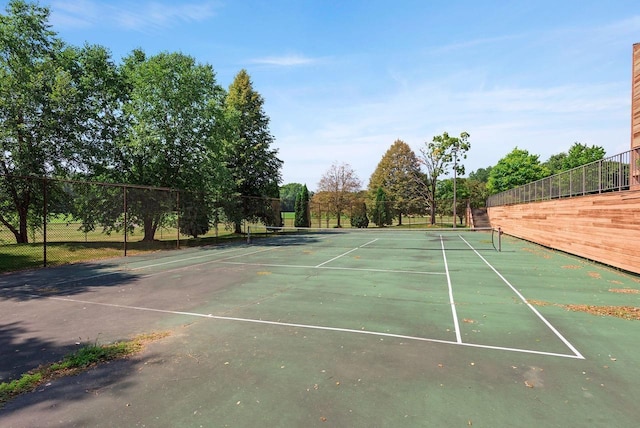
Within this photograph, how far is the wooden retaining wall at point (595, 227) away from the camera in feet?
35.6

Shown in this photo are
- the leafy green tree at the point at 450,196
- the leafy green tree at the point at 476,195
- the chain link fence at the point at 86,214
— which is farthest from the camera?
the leafy green tree at the point at 476,195

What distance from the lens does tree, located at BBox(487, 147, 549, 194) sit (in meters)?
59.2

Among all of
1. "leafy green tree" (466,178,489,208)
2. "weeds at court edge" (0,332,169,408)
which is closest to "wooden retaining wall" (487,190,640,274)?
"weeds at court edge" (0,332,169,408)

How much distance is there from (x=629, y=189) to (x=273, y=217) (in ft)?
93.5

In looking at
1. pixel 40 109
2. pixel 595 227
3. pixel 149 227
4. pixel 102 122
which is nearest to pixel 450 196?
pixel 595 227

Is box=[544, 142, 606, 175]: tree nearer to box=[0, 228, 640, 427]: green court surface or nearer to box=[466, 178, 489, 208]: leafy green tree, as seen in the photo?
box=[466, 178, 489, 208]: leafy green tree

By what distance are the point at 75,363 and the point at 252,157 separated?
31.7 metres

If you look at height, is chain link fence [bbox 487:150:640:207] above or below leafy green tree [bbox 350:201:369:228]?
above

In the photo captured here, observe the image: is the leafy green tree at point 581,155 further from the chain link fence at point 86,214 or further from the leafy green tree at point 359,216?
the chain link fence at point 86,214

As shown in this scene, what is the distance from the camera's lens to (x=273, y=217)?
35.8 meters

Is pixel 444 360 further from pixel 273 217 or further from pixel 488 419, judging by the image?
pixel 273 217

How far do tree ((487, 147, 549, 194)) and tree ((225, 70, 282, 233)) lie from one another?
4355 cm

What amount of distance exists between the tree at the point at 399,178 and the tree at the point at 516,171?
56.5 feet

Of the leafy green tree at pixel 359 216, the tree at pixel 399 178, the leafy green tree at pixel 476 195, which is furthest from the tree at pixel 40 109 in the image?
the leafy green tree at pixel 476 195
